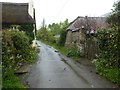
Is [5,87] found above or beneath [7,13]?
beneath

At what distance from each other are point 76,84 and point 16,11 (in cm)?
1984

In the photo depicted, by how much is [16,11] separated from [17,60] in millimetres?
11702

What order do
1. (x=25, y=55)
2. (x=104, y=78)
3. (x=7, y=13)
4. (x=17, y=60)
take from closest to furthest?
(x=104, y=78)
(x=17, y=60)
(x=25, y=55)
(x=7, y=13)

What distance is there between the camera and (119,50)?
555 inches

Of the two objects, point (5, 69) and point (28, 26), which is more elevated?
point (28, 26)

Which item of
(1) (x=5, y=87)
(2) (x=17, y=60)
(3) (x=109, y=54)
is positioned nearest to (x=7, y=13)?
(2) (x=17, y=60)

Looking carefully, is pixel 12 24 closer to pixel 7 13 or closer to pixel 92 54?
pixel 7 13

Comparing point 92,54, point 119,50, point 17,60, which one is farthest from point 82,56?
point 119,50

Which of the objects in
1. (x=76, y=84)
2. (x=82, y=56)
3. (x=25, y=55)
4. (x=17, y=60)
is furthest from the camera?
(x=82, y=56)

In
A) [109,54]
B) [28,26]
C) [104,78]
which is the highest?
[28,26]

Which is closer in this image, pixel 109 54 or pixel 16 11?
pixel 109 54

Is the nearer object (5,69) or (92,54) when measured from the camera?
(5,69)

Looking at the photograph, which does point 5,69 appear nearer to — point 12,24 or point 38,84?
point 38,84

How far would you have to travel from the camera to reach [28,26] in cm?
3241
